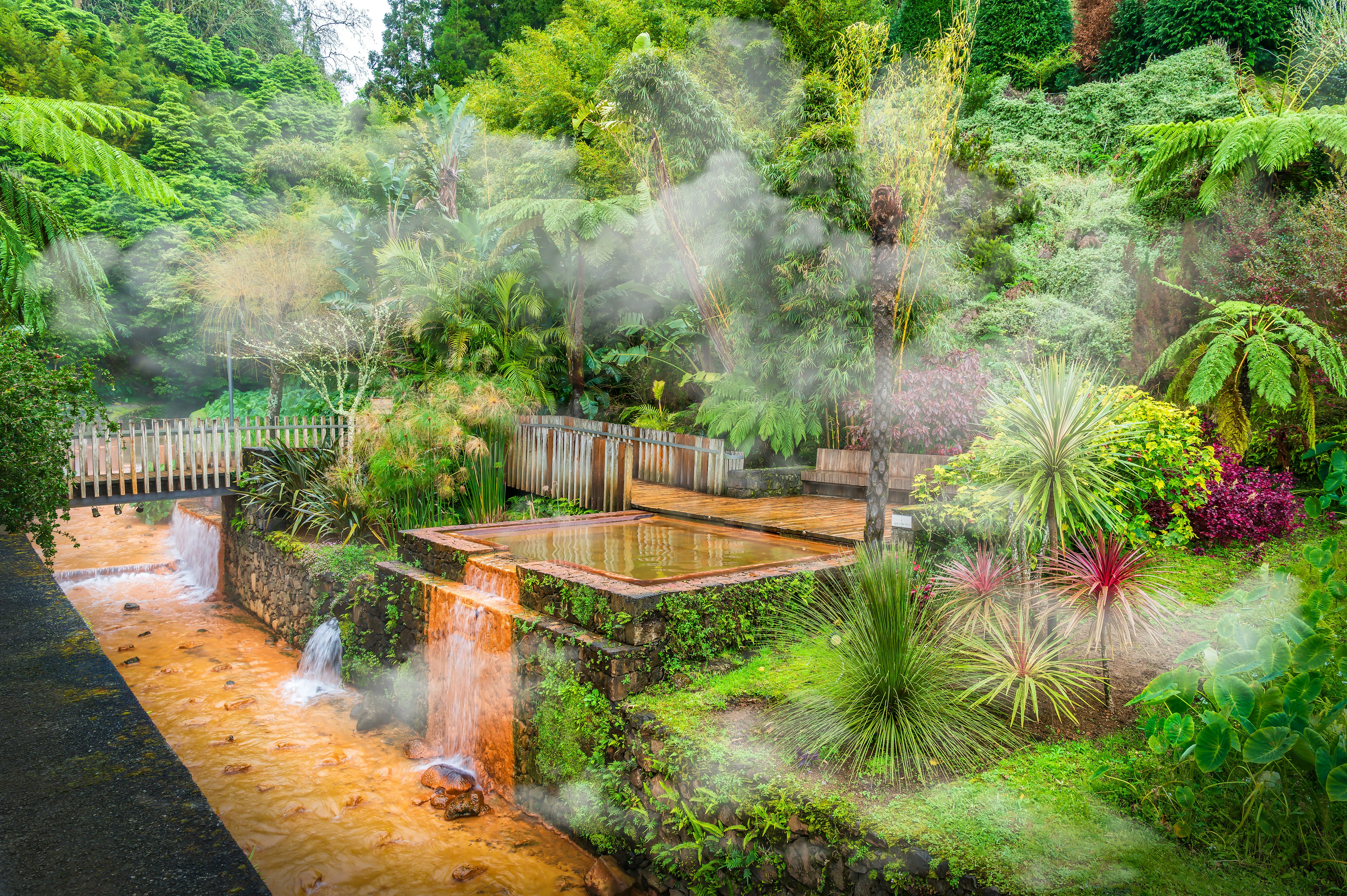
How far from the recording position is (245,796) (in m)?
6.04

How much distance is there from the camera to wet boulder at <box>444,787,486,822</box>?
18.3 feet

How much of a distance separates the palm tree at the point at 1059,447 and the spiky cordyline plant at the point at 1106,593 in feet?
0.56

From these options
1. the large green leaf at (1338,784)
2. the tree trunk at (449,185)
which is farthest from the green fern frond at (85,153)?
the tree trunk at (449,185)

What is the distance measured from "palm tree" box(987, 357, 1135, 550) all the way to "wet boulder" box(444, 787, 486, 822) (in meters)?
4.45

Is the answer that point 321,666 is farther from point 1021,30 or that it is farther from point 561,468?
point 1021,30

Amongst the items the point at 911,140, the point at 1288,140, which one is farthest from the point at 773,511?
the point at 1288,140

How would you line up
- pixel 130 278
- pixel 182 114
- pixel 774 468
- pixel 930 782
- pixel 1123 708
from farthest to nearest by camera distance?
pixel 182 114 → pixel 130 278 → pixel 774 468 → pixel 1123 708 → pixel 930 782

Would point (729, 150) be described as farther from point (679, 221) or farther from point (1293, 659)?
point (1293, 659)

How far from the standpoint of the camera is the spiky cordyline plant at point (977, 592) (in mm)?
4520

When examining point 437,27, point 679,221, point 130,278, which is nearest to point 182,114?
point 130,278

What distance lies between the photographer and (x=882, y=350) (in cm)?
523

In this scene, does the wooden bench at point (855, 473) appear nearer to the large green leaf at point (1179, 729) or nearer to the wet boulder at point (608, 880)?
the wet boulder at point (608, 880)

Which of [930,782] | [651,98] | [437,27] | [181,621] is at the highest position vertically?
[437,27]

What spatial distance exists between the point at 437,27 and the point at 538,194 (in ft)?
55.0
